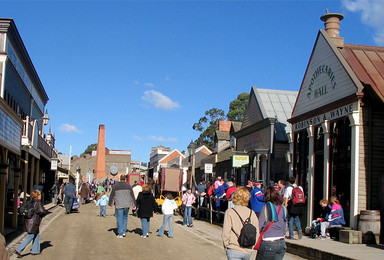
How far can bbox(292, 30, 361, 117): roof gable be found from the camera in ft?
57.5

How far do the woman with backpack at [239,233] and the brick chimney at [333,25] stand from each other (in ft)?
45.7

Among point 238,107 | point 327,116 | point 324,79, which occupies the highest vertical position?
point 238,107

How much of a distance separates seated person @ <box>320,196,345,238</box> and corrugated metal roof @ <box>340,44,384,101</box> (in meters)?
3.52

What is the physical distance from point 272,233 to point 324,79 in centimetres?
1319

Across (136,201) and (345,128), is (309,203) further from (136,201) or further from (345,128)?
(136,201)

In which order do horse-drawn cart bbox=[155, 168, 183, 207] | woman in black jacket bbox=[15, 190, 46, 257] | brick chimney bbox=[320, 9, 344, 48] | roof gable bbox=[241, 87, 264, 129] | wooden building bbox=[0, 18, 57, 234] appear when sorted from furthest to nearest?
horse-drawn cart bbox=[155, 168, 183, 207], roof gable bbox=[241, 87, 264, 129], brick chimney bbox=[320, 9, 344, 48], wooden building bbox=[0, 18, 57, 234], woman in black jacket bbox=[15, 190, 46, 257]

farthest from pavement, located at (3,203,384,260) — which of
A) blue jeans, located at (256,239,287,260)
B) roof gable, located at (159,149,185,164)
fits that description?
roof gable, located at (159,149,185,164)

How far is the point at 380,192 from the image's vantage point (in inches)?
632

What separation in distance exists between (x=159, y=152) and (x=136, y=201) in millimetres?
78194

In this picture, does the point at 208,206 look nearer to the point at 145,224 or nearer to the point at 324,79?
the point at 324,79

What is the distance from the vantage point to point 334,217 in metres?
15.9

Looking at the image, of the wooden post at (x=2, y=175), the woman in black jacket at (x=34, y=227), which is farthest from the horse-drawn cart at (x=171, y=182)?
the woman in black jacket at (x=34, y=227)

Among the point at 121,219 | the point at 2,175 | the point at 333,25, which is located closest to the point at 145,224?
the point at 121,219

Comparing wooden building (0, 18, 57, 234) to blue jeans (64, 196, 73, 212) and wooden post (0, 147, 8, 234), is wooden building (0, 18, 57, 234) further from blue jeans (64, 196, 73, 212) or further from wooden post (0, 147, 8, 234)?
blue jeans (64, 196, 73, 212)
